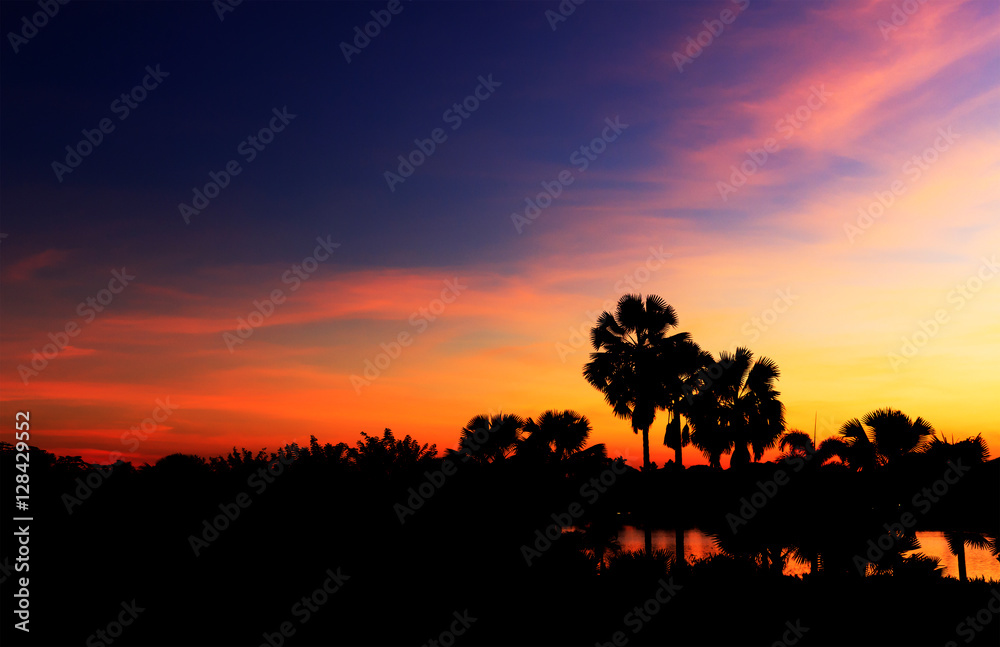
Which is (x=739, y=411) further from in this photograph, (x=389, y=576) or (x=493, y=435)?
(x=389, y=576)

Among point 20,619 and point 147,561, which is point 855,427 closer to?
point 147,561

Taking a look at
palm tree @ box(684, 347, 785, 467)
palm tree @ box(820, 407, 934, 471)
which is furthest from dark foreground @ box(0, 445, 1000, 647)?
palm tree @ box(684, 347, 785, 467)

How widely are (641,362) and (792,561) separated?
12.6 m

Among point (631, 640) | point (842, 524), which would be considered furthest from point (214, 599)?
point (842, 524)

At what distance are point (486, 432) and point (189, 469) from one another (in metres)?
22.8

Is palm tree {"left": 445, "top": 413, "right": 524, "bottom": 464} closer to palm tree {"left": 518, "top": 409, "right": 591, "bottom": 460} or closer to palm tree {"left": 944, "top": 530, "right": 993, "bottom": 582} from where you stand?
palm tree {"left": 518, "top": 409, "right": 591, "bottom": 460}

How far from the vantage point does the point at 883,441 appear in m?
28.9

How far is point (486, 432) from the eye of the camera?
135 ft

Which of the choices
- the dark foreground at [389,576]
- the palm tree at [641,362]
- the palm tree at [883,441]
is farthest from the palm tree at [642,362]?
the dark foreground at [389,576]

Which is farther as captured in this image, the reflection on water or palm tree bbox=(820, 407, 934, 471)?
the reflection on water

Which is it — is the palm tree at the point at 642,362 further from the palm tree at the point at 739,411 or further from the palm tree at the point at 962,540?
the palm tree at the point at 962,540

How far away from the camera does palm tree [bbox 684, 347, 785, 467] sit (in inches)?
1476

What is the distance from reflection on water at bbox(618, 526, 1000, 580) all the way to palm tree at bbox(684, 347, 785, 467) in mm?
5789

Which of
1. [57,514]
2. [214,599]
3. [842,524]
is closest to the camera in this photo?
[214,599]
